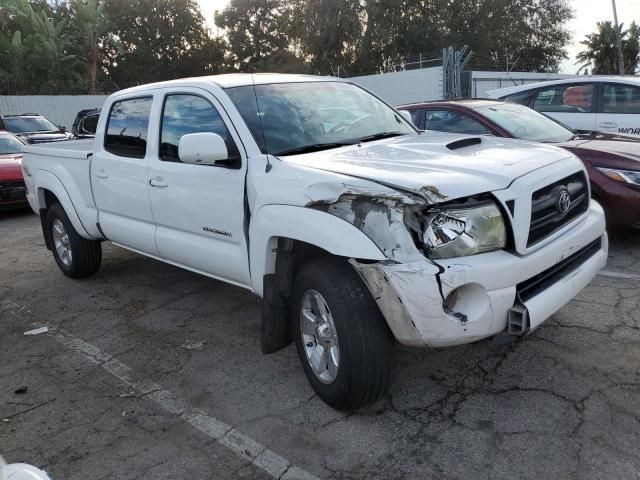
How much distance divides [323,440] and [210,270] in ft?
5.06

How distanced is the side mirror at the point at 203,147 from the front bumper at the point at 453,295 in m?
1.21

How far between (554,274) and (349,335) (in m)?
1.18

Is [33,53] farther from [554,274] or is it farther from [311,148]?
[554,274]

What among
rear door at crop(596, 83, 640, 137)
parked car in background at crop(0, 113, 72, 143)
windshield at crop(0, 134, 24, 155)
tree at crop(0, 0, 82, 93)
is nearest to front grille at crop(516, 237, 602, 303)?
rear door at crop(596, 83, 640, 137)

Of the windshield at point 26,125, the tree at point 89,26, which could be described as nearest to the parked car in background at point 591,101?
the windshield at point 26,125

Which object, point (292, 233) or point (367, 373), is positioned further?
point (292, 233)

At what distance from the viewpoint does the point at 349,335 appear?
276cm

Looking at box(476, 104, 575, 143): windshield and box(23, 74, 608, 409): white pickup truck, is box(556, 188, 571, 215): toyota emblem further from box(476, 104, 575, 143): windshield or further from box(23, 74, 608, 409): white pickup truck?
box(476, 104, 575, 143): windshield

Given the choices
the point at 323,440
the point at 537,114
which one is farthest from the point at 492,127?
the point at 323,440

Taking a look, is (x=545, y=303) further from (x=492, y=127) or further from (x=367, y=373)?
(x=492, y=127)

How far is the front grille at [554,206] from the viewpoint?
2881 mm

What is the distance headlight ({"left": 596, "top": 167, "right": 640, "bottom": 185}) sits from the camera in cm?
513

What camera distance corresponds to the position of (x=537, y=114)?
6543 mm

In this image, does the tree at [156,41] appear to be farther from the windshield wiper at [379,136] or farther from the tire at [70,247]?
the windshield wiper at [379,136]
